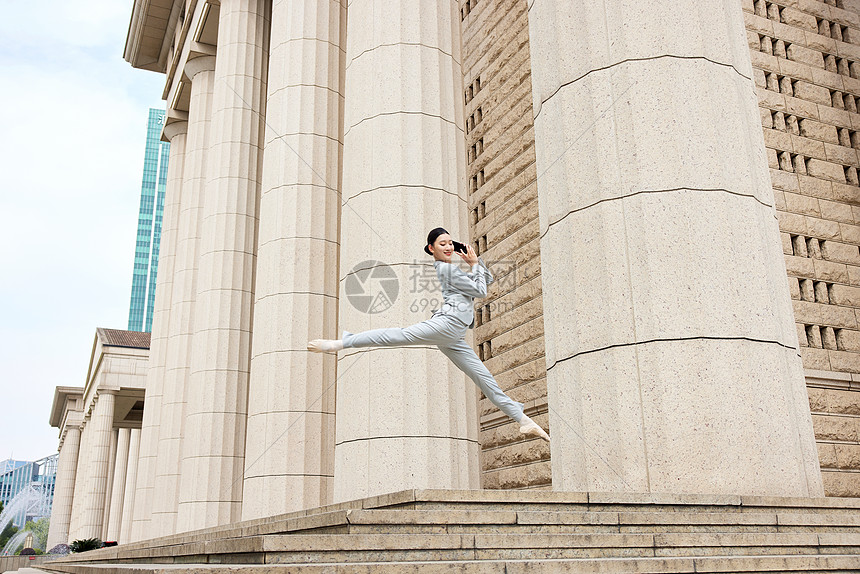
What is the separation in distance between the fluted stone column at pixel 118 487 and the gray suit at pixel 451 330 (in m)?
57.4

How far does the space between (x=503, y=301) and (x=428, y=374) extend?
5984 millimetres

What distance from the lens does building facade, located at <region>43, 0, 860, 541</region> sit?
6961 millimetres

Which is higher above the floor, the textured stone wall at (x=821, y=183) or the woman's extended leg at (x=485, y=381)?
the textured stone wall at (x=821, y=183)

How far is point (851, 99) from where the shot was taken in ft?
48.0

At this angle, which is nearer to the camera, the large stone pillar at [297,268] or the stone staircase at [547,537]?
the stone staircase at [547,537]

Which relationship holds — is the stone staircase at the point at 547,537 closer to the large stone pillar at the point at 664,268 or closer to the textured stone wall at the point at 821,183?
the large stone pillar at the point at 664,268

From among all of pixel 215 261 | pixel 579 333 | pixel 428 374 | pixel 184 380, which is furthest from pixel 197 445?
pixel 579 333

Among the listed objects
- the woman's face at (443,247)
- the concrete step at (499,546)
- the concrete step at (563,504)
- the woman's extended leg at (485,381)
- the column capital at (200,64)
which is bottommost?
the concrete step at (499,546)

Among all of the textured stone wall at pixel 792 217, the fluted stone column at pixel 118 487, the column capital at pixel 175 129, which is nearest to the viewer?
the textured stone wall at pixel 792 217

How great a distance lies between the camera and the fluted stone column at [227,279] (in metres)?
19.2

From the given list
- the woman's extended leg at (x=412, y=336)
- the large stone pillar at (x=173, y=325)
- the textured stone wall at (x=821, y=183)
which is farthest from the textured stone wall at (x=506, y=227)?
the large stone pillar at (x=173, y=325)

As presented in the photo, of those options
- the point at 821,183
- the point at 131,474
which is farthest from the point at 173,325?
the point at 131,474

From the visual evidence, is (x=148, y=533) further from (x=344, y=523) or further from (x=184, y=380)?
(x=344, y=523)

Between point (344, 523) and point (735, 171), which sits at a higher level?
point (735, 171)
